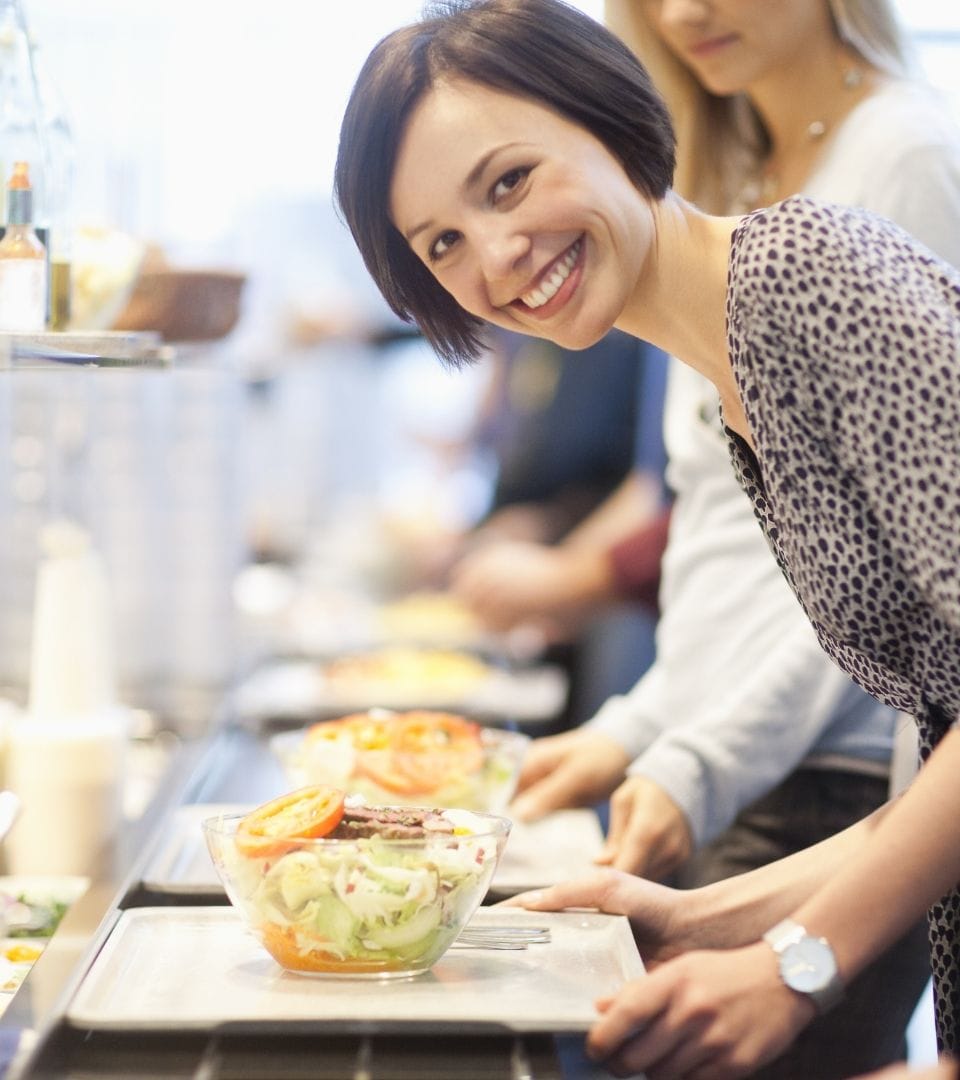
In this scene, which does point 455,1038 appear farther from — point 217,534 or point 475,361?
point 217,534

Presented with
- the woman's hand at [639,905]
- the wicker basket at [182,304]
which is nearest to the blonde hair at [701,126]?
the wicker basket at [182,304]

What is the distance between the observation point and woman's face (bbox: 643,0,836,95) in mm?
1872

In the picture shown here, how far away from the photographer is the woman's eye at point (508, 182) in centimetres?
138

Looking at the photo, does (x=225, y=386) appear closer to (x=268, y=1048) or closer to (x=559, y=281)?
(x=559, y=281)

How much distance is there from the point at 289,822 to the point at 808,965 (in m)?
0.42

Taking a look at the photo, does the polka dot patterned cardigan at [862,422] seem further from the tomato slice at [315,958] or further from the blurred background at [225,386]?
the blurred background at [225,386]

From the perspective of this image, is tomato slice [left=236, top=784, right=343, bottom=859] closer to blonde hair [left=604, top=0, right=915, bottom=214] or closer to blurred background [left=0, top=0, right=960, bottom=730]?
blurred background [left=0, top=0, right=960, bottom=730]

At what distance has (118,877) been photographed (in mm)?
1598

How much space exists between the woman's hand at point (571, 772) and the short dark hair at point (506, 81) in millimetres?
877

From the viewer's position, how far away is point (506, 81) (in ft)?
4.53

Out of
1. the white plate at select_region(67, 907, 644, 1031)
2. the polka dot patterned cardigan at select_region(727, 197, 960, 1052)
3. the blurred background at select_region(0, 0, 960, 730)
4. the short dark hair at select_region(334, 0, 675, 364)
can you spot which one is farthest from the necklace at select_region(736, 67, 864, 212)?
the white plate at select_region(67, 907, 644, 1031)

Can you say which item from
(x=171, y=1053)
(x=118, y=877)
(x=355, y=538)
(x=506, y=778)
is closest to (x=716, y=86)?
(x=506, y=778)

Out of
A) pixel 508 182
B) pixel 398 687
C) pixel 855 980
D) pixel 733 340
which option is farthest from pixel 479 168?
pixel 398 687

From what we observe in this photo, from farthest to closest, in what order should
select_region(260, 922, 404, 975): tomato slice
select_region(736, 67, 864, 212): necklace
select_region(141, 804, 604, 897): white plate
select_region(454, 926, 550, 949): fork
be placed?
select_region(736, 67, 864, 212): necklace, select_region(141, 804, 604, 897): white plate, select_region(454, 926, 550, 949): fork, select_region(260, 922, 404, 975): tomato slice
